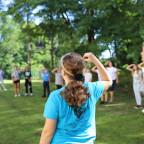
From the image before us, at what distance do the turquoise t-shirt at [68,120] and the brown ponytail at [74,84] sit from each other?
6 centimetres

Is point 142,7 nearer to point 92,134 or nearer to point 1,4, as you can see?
point 92,134

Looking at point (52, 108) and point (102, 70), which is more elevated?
point (102, 70)

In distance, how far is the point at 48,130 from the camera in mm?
1866

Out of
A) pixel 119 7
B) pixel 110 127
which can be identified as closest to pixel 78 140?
pixel 110 127

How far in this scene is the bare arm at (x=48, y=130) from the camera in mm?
1854

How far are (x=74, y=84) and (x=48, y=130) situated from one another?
1.45 ft

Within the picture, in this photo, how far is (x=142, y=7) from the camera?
10.1 m

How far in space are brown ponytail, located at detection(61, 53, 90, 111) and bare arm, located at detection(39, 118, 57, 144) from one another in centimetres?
22

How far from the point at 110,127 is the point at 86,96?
15.5ft

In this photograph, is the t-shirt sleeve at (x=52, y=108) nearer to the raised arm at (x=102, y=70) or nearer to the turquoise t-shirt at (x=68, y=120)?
the turquoise t-shirt at (x=68, y=120)

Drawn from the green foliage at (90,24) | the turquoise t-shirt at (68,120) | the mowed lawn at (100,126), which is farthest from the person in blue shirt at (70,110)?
the green foliage at (90,24)

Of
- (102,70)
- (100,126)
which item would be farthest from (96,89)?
(100,126)

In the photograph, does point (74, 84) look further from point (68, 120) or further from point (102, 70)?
point (102, 70)

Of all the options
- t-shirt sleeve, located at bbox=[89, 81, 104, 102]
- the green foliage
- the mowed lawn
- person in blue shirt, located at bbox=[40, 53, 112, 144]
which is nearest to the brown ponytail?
person in blue shirt, located at bbox=[40, 53, 112, 144]
